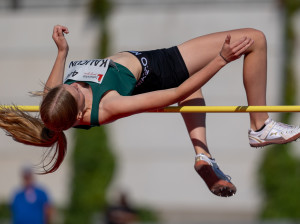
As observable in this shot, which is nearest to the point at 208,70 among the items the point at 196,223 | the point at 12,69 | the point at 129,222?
the point at 129,222

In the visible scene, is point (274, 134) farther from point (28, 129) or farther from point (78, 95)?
point (28, 129)

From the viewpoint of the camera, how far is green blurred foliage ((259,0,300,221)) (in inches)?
436

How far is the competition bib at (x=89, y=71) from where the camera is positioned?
15.3ft

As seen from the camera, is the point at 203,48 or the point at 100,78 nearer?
the point at 100,78

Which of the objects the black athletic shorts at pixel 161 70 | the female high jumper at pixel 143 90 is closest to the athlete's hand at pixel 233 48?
the female high jumper at pixel 143 90

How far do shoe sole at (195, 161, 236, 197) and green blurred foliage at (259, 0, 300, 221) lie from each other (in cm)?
607

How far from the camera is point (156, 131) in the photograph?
1212cm

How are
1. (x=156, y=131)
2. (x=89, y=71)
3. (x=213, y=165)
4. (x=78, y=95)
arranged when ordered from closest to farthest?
1. (x=78, y=95)
2. (x=89, y=71)
3. (x=213, y=165)
4. (x=156, y=131)

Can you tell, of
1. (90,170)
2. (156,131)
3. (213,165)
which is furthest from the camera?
(156,131)

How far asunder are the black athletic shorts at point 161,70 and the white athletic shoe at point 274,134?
25.9 inches

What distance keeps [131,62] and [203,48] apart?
1.71 feet

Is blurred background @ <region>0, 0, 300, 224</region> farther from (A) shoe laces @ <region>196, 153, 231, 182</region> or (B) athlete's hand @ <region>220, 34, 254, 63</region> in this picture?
(B) athlete's hand @ <region>220, 34, 254, 63</region>

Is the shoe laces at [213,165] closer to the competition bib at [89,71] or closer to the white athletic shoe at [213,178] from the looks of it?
the white athletic shoe at [213,178]

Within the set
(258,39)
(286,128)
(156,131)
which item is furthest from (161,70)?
(156,131)
